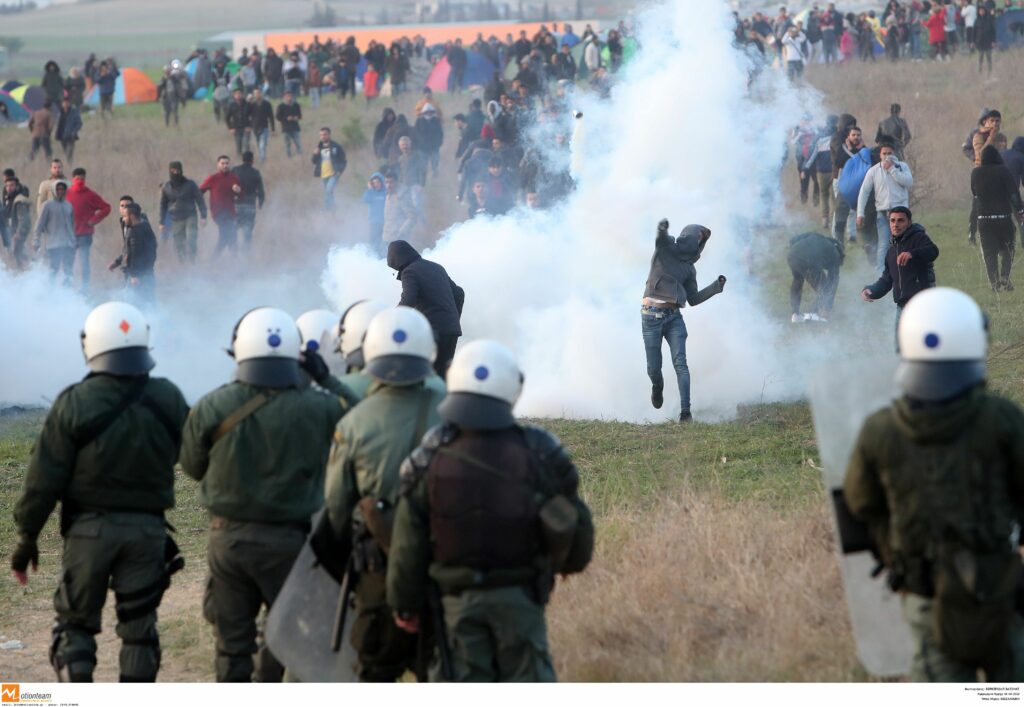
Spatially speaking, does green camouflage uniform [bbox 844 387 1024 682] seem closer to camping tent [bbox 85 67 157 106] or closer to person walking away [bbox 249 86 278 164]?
person walking away [bbox 249 86 278 164]

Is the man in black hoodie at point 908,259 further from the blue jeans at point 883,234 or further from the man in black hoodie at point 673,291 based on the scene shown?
the blue jeans at point 883,234

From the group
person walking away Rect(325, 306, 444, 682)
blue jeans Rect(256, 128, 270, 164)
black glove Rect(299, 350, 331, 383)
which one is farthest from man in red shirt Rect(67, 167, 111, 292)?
person walking away Rect(325, 306, 444, 682)

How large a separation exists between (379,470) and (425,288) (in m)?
5.93

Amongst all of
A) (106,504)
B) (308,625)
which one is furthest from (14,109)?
(308,625)

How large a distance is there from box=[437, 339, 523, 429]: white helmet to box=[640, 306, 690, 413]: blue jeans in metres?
7.16

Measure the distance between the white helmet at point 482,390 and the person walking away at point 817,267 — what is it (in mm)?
11068

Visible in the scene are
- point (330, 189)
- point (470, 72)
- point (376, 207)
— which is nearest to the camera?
point (376, 207)

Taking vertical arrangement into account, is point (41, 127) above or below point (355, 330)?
above

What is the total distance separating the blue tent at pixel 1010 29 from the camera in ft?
104

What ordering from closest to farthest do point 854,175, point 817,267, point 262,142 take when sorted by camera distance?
point 817,267 → point 854,175 → point 262,142

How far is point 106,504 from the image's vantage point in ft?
20.0

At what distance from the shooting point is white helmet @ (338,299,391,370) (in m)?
6.75

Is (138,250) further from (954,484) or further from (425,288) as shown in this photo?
(954,484)

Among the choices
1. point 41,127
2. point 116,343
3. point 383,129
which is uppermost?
point 41,127
